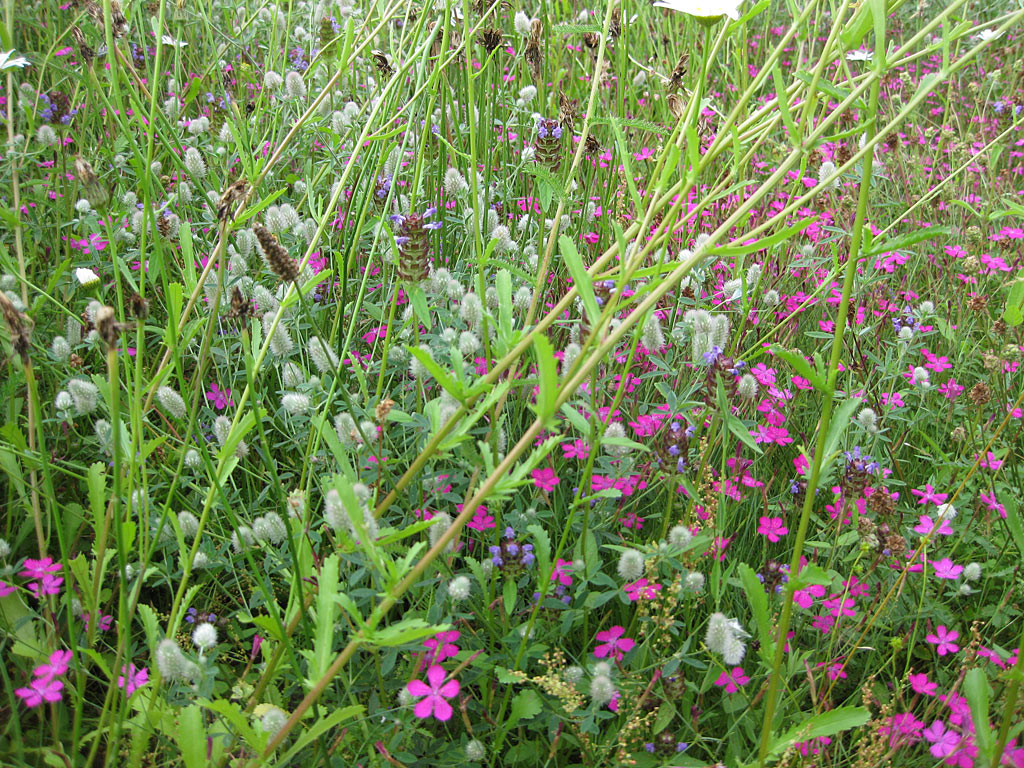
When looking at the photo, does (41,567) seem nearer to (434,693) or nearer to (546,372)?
(434,693)

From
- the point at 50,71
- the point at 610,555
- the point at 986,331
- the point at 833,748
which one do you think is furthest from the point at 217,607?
the point at 50,71

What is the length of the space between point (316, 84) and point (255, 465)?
2071 mm

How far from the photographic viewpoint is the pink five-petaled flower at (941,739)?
4.25ft

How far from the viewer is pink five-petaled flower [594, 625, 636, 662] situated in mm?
1352

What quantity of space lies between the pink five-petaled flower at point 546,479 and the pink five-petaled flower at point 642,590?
24 cm

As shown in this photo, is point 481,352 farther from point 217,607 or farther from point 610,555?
point 217,607

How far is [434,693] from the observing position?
1.17 meters

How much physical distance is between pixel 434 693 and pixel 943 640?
0.99m

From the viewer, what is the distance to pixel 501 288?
1.22 m

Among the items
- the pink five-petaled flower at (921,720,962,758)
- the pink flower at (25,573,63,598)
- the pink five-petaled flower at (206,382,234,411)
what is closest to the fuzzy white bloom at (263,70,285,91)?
the pink five-petaled flower at (206,382,234,411)

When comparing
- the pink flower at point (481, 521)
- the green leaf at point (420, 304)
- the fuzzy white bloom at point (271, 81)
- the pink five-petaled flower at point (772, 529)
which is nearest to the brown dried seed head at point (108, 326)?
the green leaf at point (420, 304)

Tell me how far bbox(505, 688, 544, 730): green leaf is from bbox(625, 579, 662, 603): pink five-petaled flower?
230 millimetres

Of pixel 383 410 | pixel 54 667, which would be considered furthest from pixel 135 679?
pixel 383 410

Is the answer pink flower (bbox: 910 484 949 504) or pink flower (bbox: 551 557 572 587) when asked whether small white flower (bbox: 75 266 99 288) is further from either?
pink flower (bbox: 910 484 949 504)
